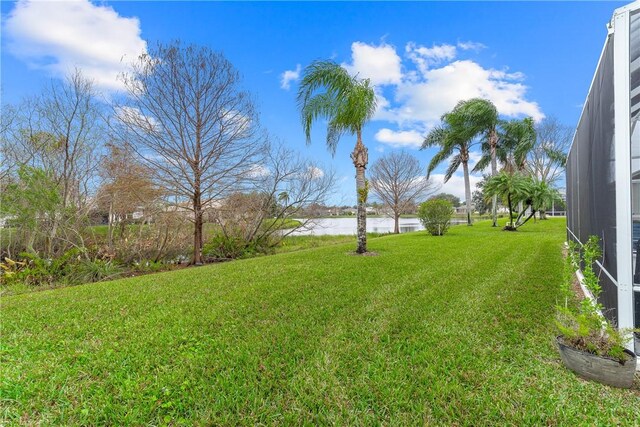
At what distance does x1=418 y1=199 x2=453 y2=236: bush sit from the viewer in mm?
13227

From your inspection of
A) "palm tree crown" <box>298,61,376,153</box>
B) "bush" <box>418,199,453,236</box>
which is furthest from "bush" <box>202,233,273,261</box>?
"bush" <box>418,199,453,236</box>

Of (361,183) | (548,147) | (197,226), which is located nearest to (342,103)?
(361,183)

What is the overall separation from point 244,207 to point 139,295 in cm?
628

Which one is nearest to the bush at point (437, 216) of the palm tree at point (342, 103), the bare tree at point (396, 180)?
the palm tree at point (342, 103)

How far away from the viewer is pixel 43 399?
1828mm

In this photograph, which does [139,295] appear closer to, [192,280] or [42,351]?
[192,280]

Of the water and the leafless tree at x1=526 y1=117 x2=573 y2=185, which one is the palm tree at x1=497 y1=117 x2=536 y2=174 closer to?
the leafless tree at x1=526 y1=117 x2=573 y2=185

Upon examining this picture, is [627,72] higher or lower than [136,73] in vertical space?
lower

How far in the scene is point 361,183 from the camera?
7691 millimetres

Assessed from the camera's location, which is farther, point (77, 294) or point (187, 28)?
point (187, 28)

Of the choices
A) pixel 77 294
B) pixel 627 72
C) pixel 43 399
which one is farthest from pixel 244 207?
pixel 627 72

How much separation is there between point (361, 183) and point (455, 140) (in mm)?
14280

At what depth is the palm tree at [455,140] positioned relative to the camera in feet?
58.7

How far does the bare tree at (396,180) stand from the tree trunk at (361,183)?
47.8 feet
